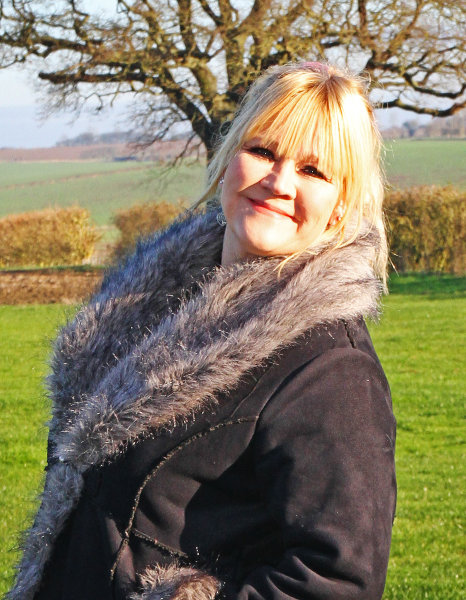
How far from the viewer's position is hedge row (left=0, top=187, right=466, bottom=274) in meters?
18.8

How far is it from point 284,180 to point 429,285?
54.1 feet

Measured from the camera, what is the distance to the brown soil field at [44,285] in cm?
1803

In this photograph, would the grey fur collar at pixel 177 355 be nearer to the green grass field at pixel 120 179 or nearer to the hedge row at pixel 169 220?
the hedge row at pixel 169 220

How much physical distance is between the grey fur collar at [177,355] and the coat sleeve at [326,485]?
0.14m

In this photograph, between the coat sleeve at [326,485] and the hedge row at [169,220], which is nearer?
the coat sleeve at [326,485]

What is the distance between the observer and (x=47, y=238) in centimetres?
2466

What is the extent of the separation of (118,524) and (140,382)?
0.29m

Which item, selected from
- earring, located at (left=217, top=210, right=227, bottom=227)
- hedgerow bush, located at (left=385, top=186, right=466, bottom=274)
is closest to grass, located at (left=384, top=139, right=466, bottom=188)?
hedgerow bush, located at (left=385, top=186, right=466, bottom=274)

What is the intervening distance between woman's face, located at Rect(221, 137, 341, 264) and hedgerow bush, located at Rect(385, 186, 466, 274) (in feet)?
55.6

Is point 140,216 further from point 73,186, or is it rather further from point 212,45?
point 73,186

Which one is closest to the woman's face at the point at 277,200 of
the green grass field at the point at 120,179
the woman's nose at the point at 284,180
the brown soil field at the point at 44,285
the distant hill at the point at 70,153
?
the woman's nose at the point at 284,180

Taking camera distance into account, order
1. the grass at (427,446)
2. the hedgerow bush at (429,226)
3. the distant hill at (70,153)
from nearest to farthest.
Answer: the grass at (427,446) → the hedgerow bush at (429,226) → the distant hill at (70,153)

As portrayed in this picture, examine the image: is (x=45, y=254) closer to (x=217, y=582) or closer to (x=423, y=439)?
(x=423, y=439)

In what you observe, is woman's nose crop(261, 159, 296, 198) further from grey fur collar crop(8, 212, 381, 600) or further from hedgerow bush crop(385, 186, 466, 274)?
hedgerow bush crop(385, 186, 466, 274)
